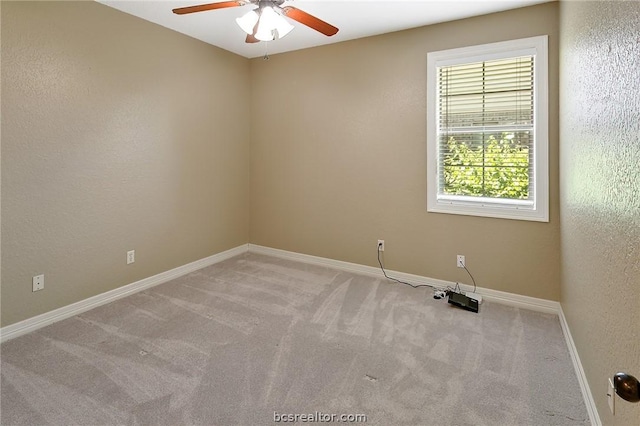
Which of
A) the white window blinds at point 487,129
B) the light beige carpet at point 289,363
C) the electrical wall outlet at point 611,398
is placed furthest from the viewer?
the white window blinds at point 487,129

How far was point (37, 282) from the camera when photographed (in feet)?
8.75

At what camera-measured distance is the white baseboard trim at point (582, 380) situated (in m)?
1.67

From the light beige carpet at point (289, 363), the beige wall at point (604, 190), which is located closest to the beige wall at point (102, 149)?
the light beige carpet at point (289, 363)

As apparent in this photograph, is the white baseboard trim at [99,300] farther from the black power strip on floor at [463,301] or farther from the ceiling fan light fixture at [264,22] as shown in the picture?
the black power strip on floor at [463,301]

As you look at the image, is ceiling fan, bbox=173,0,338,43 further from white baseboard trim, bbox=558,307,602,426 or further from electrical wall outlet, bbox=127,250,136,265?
white baseboard trim, bbox=558,307,602,426

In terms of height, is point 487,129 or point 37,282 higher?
point 487,129

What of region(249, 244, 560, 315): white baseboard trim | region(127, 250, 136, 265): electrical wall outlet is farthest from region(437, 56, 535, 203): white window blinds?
region(127, 250, 136, 265): electrical wall outlet

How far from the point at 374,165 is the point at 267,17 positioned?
6.40 feet

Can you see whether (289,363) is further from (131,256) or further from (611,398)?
(131,256)

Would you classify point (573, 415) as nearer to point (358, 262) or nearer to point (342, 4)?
point (358, 262)

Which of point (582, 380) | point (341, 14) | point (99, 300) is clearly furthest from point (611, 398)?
point (99, 300)

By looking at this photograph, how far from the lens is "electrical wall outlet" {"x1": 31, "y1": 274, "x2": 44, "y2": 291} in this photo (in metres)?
2.65

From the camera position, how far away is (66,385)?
6.45 feet

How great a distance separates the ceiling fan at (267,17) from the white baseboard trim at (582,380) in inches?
98.3
